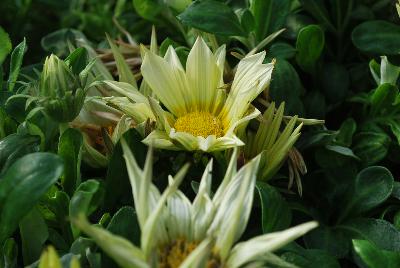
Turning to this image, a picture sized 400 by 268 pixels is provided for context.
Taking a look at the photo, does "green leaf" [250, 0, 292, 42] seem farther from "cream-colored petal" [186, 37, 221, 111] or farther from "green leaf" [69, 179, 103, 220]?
"green leaf" [69, 179, 103, 220]

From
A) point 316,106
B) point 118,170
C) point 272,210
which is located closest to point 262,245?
point 272,210

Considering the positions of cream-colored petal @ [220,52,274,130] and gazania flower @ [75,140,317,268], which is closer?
gazania flower @ [75,140,317,268]

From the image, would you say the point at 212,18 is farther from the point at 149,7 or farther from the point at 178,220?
the point at 178,220

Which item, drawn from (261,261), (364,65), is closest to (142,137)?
(261,261)

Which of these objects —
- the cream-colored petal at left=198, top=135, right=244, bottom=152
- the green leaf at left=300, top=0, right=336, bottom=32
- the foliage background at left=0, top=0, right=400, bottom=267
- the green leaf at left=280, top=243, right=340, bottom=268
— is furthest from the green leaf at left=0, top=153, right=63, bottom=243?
the green leaf at left=300, top=0, right=336, bottom=32

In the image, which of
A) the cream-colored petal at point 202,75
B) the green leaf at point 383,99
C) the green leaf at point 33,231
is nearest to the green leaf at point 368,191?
the green leaf at point 383,99

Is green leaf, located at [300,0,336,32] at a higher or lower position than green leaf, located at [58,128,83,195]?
higher
